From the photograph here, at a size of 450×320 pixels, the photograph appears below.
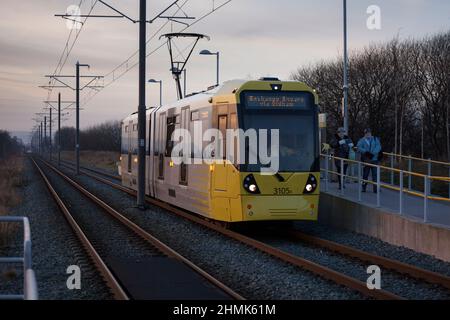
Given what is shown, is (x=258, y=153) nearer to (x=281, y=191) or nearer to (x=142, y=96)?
(x=281, y=191)

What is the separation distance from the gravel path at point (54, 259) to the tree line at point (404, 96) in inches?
1441

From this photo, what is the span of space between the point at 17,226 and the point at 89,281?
767 centimetres

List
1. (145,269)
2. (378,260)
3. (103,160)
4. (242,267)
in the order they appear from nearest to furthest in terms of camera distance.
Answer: (145,269), (242,267), (378,260), (103,160)

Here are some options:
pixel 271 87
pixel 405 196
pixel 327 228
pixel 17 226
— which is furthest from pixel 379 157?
pixel 17 226

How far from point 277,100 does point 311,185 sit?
1.89 meters

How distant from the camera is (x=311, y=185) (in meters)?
14.7

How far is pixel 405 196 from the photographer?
61.8 ft

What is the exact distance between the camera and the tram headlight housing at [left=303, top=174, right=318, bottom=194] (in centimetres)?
1468

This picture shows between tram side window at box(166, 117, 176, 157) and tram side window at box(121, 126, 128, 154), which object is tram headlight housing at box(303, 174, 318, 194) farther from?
tram side window at box(121, 126, 128, 154)

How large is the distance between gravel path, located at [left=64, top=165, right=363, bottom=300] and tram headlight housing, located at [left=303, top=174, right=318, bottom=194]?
1847 millimetres

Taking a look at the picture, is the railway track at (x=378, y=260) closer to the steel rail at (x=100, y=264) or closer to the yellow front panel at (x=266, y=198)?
the yellow front panel at (x=266, y=198)

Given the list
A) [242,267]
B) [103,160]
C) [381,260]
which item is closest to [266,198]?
[242,267]

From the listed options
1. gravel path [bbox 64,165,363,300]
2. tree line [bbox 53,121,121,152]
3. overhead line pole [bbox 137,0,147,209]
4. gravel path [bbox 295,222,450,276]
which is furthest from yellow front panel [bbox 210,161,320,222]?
tree line [bbox 53,121,121,152]

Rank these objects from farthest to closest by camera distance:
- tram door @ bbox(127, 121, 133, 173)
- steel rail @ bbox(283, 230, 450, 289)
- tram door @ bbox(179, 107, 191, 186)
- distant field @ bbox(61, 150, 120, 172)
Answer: distant field @ bbox(61, 150, 120, 172) < tram door @ bbox(127, 121, 133, 173) < tram door @ bbox(179, 107, 191, 186) < steel rail @ bbox(283, 230, 450, 289)
